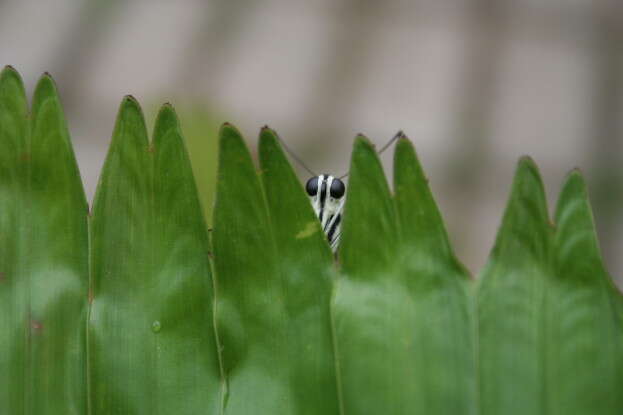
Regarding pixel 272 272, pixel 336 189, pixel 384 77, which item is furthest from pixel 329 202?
pixel 384 77

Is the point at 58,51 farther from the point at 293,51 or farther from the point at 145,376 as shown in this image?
the point at 145,376

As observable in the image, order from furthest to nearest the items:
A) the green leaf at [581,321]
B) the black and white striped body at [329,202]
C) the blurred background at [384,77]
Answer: the blurred background at [384,77]
the black and white striped body at [329,202]
the green leaf at [581,321]

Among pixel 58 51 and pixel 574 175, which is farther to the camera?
pixel 58 51

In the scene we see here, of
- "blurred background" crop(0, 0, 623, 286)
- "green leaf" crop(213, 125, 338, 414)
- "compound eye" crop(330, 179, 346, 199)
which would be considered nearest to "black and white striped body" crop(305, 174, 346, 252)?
"compound eye" crop(330, 179, 346, 199)

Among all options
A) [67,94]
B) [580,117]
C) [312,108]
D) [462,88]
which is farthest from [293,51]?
[580,117]

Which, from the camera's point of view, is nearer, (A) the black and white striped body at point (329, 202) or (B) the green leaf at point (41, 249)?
(B) the green leaf at point (41, 249)

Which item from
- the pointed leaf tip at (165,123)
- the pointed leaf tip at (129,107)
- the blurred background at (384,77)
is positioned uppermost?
the blurred background at (384,77)

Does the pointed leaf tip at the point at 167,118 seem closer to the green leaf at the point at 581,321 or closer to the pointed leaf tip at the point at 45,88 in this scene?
the pointed leaf tip at the point at 45,88

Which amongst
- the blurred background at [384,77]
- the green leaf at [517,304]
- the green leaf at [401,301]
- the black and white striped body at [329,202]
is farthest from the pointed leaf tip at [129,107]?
the blurred background at [384,77]
